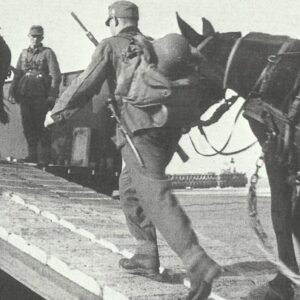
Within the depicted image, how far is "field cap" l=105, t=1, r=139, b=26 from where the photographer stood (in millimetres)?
4961

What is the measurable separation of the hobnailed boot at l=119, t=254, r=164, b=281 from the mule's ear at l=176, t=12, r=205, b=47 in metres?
1.47

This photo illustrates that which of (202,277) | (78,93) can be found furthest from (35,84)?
(202,277)

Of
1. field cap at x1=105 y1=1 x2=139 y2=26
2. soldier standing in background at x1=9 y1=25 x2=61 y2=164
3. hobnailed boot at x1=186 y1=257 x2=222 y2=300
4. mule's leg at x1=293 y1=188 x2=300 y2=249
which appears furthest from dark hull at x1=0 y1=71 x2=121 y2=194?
hobnailed boot at x1=186 y1=257 x2=222 y2=300

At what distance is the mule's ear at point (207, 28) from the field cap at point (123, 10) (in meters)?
0.69

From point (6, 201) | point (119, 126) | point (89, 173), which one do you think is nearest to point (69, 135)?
point (89, 173)

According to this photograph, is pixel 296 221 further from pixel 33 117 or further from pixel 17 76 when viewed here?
pixel 17 76

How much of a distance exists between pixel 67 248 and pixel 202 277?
144 centimetres

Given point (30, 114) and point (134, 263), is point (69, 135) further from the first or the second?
point (134, 263)

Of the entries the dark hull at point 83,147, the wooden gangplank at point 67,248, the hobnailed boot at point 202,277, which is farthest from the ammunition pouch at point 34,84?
the hobnailed boot at point 202,277

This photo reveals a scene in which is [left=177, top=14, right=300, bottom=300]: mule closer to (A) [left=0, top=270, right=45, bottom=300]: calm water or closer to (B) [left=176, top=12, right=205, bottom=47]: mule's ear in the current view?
(B) [left=176, top=12, right=205, bottom=47]: mule's ear

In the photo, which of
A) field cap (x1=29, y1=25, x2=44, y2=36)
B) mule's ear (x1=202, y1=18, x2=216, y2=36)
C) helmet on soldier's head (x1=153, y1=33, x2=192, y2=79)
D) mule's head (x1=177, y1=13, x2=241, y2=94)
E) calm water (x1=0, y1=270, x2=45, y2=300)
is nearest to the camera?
helmet on soldier's head (x1=153, y1=33, x2=192, y2=79)

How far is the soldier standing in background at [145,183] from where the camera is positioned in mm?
3771

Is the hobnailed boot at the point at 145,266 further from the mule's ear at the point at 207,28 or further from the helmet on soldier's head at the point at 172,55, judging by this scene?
the mule's ear at the point at 207,28

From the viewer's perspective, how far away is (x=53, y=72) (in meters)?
9.60
